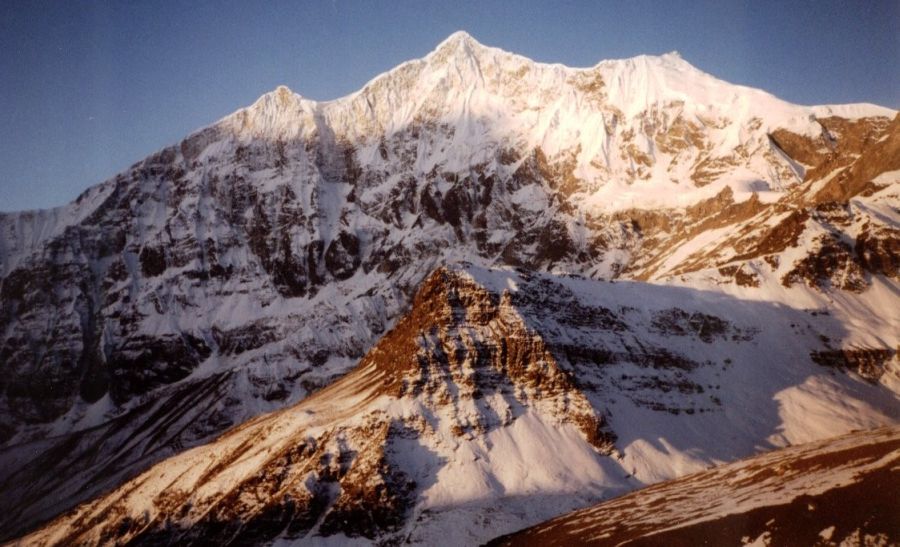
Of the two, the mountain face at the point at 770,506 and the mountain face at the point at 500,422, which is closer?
the mountain face at the point at 770,506

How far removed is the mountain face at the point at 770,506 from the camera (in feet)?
204

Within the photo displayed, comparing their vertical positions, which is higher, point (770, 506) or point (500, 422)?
point (500, 422)

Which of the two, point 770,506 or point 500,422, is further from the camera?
point 500,422

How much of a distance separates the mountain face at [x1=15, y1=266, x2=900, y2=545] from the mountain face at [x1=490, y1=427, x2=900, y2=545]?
13.7m

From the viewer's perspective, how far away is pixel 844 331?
151 meters

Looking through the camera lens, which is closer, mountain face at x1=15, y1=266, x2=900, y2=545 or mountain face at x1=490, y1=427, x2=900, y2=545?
mountain face at x1=490, y1=427, x2=900, y2=545

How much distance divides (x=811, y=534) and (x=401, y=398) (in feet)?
237

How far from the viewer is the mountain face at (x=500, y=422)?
109 metres

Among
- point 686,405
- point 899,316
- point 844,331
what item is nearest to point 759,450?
point 686,405

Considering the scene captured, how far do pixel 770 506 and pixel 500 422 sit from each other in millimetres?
54077

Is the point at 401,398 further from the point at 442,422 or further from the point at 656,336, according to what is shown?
the point at 656,336

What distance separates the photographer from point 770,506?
70188 millimetres

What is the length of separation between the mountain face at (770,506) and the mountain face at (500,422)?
45.1 feet

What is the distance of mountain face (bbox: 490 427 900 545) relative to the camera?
62.1m
